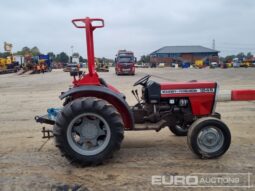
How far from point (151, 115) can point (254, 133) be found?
2544 mm

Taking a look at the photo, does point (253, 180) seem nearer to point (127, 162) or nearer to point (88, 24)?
point (127, 162)

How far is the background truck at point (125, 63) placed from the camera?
3772 centimetres

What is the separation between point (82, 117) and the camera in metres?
5.46

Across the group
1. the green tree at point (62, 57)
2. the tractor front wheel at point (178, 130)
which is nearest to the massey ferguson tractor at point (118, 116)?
the tractor front wheel at point (178, 130)

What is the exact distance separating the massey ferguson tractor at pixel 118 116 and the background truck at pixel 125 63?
31563mm

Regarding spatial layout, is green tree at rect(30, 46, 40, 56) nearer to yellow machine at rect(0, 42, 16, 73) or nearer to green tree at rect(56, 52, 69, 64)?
green tree at rect(56, 52, 69, 64)

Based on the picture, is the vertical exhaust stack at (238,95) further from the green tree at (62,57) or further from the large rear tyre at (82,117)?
the green tree at (62,57)

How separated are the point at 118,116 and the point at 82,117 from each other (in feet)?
1.93

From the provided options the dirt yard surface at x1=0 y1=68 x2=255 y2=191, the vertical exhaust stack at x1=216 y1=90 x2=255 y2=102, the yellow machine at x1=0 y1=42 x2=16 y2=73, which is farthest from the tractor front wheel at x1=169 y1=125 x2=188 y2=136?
the yellow machine at x1=0 y1=42 x2=16 y2=73

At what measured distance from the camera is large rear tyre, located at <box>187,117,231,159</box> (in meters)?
5.45

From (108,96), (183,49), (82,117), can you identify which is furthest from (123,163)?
(183,49)

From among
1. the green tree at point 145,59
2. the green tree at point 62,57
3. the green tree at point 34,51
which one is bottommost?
the green tree at point 145,59

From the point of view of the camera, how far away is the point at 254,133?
723 centimetres

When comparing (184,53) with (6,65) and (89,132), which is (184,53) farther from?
(89,132)
